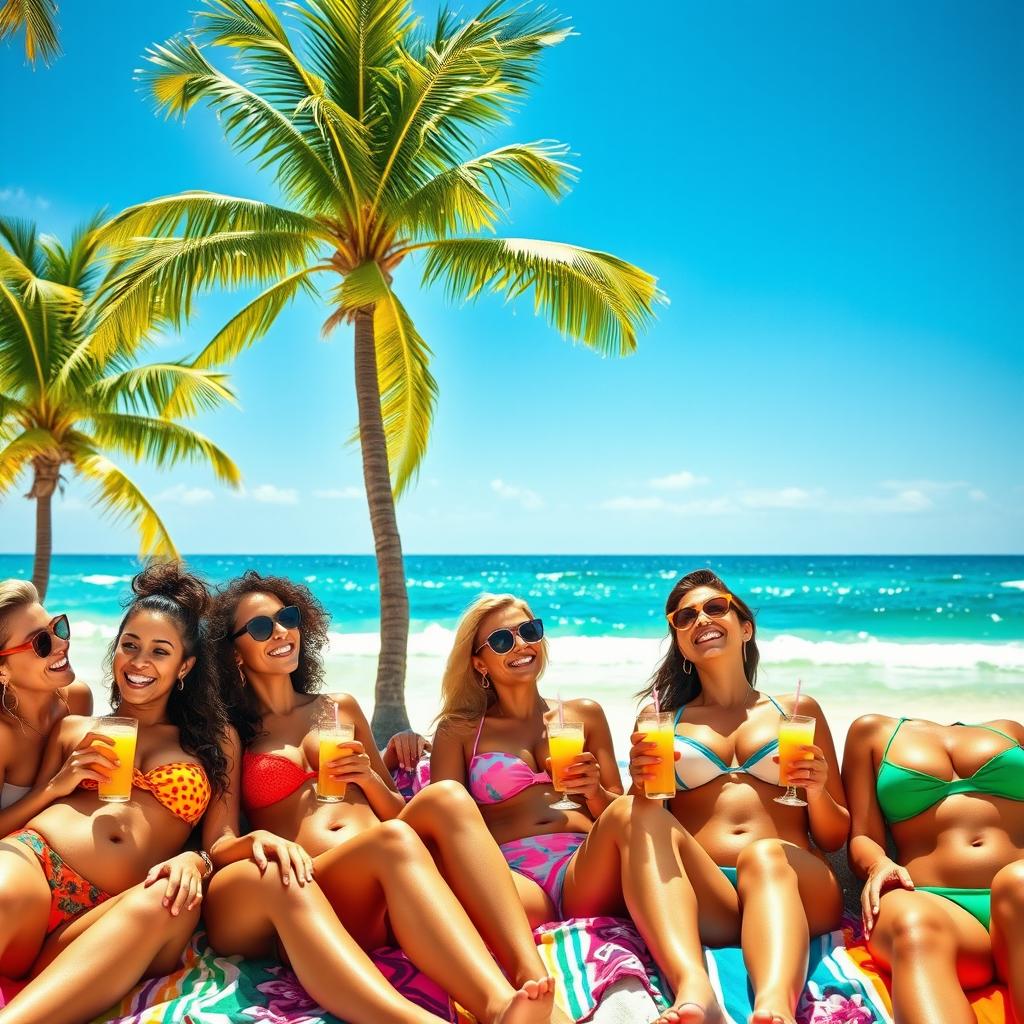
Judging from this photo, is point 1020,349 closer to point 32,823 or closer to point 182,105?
point 182,105

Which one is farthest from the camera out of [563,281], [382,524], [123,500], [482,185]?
[123,500]

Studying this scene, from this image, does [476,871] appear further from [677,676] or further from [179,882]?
[677,676]

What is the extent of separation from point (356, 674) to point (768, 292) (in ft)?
67.4

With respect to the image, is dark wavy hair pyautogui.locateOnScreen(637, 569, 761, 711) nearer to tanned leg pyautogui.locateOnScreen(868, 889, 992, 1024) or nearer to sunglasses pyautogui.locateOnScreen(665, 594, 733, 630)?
sunglasses pyautogui.locateOnScreen(665, 594, 733, 630)

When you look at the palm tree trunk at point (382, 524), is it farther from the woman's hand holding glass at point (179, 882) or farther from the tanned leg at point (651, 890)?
the woman's hand holding glass at point (179, 882)

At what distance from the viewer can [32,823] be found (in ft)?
10.2

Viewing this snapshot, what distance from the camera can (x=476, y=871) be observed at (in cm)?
304

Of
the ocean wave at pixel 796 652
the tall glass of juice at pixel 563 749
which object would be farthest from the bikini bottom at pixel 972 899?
the ocean wave at pixel 796 652

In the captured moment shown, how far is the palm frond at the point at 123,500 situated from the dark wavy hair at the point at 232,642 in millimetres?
11297

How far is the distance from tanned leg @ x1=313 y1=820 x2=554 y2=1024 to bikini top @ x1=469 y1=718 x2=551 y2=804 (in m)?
0.85

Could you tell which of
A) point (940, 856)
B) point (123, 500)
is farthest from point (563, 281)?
point (123, 500)

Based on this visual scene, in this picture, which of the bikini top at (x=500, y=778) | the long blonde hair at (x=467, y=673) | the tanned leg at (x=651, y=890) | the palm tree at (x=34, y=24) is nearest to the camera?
the tanned leg at (x=651, y=890)

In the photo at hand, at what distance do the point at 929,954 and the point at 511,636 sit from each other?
1.93m

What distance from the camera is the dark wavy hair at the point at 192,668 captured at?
353 cm
